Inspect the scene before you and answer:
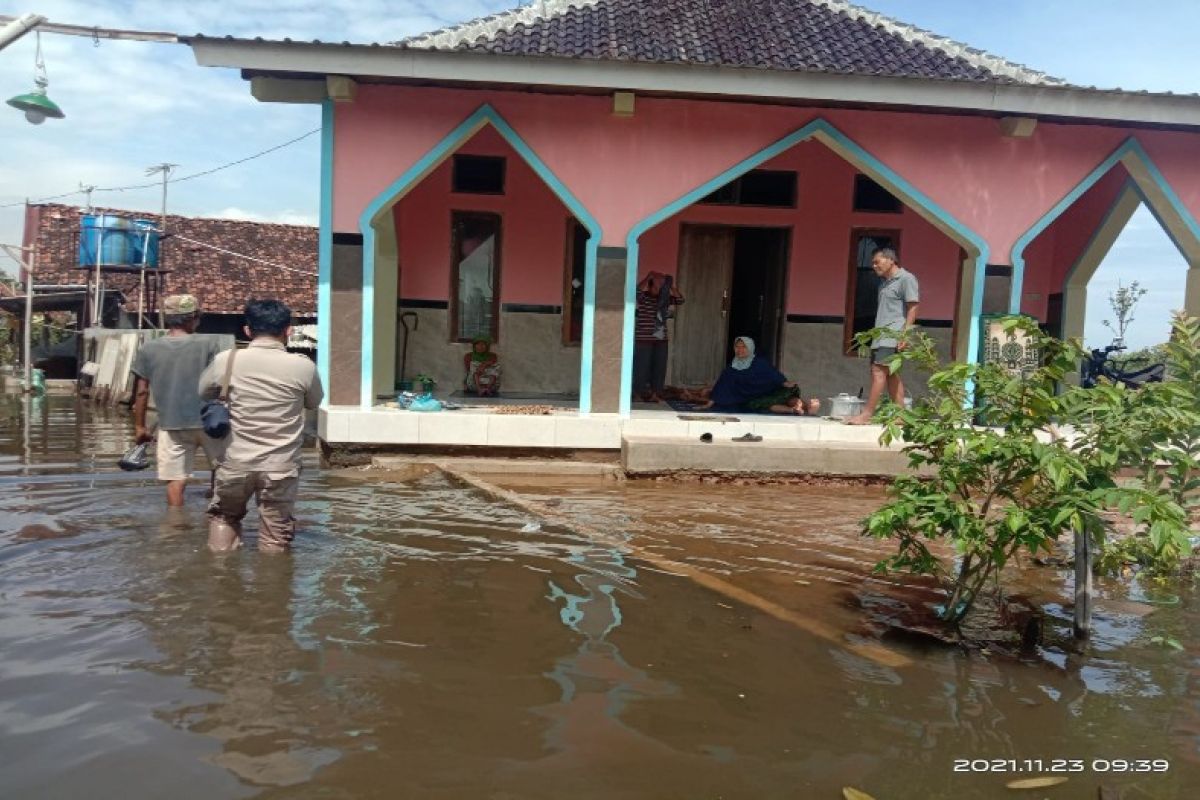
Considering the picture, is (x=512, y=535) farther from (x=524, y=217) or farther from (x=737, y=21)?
(x=737, y=21)

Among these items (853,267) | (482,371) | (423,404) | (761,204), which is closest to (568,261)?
(482,371)

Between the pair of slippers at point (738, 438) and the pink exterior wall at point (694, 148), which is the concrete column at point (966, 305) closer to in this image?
the pink exterior wall at point (694, 148)

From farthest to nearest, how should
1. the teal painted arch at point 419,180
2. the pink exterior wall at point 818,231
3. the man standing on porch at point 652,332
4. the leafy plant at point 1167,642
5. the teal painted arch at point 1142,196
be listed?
1. the pink exterior wall at point 818,231
2. the man standing on porch at point 652,332
3. the teal painted arch at point 1142,196
4. the teal painted arch at point 419,180
5. the leafy plant at point 1167,642

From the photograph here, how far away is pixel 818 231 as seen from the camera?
11.8 m

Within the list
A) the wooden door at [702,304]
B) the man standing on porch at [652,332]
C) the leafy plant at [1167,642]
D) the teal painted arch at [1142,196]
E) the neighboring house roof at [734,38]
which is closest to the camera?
the leafy plant at [1167,642]

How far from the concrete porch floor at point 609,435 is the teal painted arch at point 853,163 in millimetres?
492

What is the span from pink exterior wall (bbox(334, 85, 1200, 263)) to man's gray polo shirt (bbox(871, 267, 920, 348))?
1.44m

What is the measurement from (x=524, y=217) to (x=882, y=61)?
4655mm

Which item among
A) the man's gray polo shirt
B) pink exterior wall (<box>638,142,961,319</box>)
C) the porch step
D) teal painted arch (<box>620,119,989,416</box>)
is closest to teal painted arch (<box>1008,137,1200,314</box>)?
teal painted arch (<box>620,119,989,416</box>)

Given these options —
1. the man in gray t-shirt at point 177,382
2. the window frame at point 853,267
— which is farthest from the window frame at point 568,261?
the man in gray t-shirt at point 177,382

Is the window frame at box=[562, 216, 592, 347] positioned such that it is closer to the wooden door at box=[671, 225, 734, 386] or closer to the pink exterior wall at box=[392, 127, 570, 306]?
the pink exterior wall at box=[392, 127, 570, 306]

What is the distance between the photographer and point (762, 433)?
930cm

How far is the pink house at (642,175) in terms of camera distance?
29.2ft

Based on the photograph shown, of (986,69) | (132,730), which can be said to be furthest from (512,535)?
(986,69)
